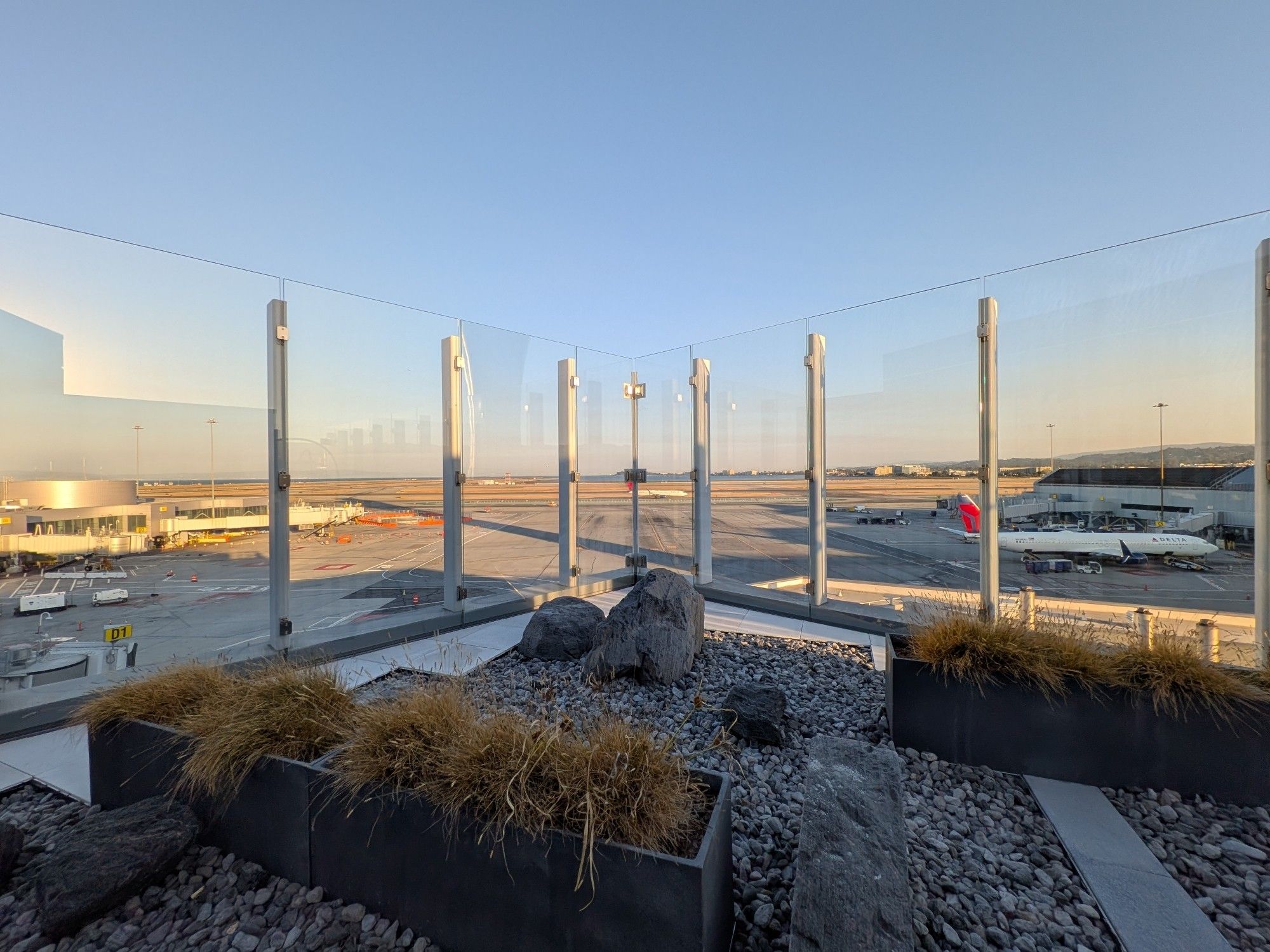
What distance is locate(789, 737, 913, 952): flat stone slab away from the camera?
123 centimetres

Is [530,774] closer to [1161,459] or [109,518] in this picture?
[109,518]

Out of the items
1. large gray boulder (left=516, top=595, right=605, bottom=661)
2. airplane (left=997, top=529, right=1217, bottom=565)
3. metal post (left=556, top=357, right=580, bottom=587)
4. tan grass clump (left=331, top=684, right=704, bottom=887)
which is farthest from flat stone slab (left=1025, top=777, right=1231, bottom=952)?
metal post (left=556, top=357, right=580, bottom=587)

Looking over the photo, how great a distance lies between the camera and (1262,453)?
3.08 m

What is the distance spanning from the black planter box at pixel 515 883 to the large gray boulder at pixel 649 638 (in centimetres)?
190

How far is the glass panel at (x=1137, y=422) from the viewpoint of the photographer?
321cm

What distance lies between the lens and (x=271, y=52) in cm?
553

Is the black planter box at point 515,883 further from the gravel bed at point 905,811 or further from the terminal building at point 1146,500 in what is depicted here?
the terminal building at point 1146,500

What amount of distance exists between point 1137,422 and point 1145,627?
157 cm

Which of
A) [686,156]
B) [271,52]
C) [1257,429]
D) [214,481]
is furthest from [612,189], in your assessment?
[1257,429]

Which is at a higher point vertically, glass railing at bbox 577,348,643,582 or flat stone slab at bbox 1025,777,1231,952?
glass railing at bbox 577,348,643,582

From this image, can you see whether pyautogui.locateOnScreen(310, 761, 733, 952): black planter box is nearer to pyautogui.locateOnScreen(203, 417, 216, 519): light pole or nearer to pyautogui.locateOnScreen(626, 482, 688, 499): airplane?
pyautogui.locateOnScreen(203, 417, 216, 519): light pole

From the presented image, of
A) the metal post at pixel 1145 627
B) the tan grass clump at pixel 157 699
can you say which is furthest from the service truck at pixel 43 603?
the metal post at pixel 1145 627

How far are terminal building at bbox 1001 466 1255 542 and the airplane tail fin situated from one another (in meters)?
0.17

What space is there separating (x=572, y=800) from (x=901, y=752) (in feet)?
6.26
